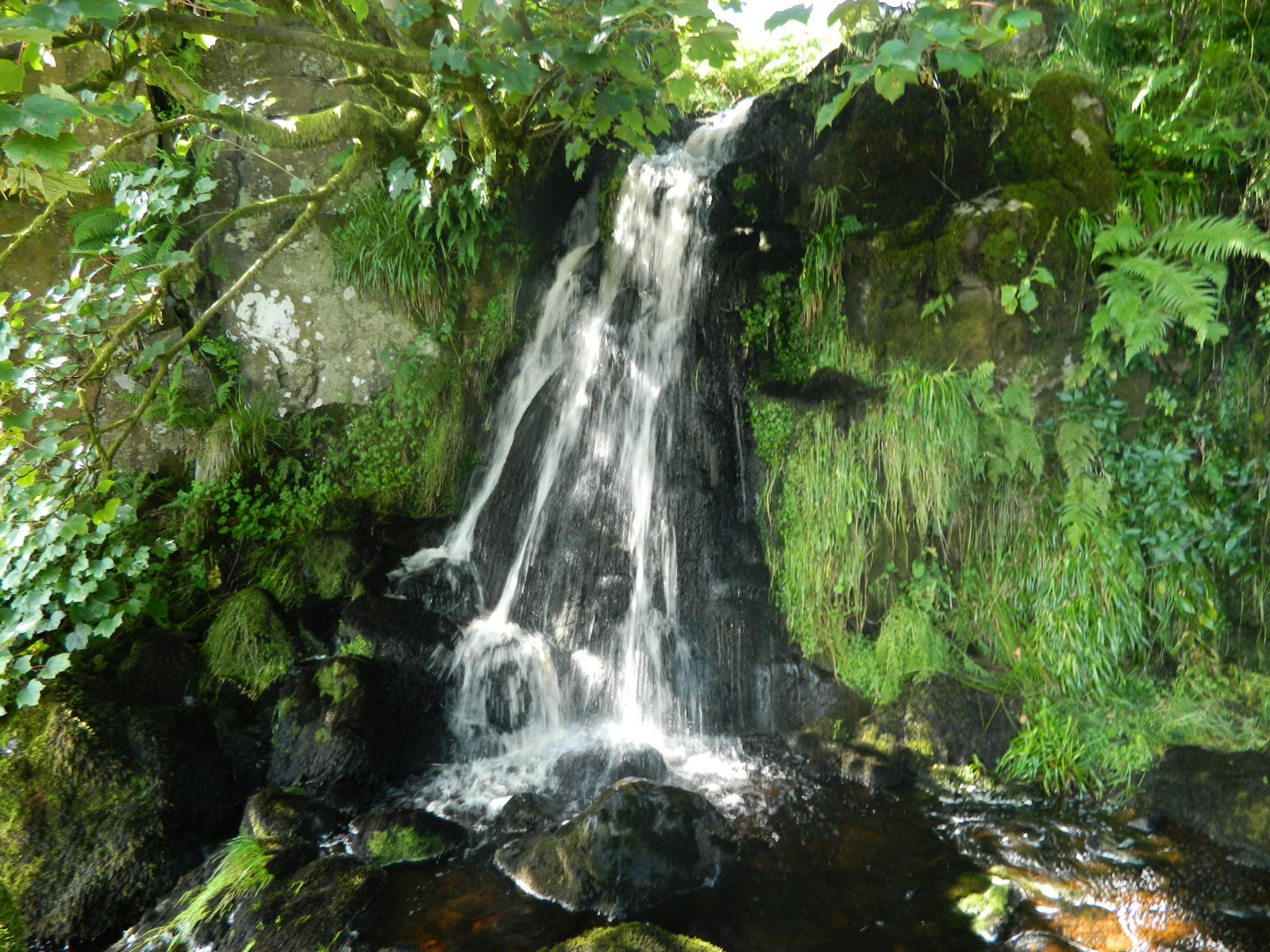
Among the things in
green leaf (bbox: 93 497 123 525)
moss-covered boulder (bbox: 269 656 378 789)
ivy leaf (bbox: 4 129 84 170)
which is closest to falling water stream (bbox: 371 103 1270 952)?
moss-covered boulder (bbox: 269 656 378 789)

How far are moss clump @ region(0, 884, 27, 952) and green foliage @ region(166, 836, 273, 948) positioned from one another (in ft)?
3.45

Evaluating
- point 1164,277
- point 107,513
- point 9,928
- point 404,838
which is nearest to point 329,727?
point 404,838

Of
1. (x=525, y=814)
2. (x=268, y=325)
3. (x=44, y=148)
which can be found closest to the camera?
(x=44, y=148)

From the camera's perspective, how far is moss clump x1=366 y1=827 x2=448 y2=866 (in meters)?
3.91

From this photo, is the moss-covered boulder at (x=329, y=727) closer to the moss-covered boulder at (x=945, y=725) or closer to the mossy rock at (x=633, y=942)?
the mossy rock at (x=633, y=942)

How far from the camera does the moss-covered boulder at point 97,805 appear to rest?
12.1 feet

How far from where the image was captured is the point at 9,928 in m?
2.41

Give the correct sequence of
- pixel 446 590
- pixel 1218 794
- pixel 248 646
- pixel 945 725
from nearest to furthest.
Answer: pixel 1218 794, pixel 945 725, pixel 248 646, pixel 446 590

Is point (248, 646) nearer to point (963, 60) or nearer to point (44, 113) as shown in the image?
point (44, 113)

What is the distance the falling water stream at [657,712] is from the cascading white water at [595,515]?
17 millimetres

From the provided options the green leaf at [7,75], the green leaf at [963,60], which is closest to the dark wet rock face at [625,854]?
the green leaf at [963,60]

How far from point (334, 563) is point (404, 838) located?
260 cm

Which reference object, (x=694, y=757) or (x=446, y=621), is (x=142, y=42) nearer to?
(x=446, y=621)

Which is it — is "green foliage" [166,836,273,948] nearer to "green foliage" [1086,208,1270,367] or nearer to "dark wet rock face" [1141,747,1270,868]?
"dark wet rock face" [1141,747,1270,868]
